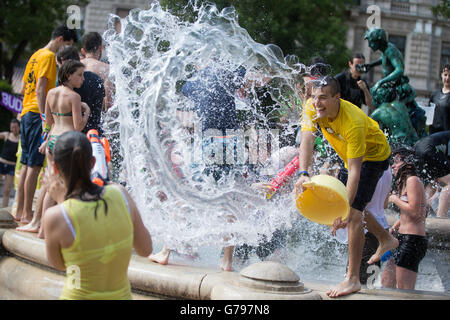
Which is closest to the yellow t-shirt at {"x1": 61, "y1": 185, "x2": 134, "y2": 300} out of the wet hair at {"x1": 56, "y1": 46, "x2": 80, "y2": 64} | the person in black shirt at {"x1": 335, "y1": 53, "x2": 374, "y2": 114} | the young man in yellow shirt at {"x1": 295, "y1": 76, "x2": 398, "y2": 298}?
the young man in yellow shirt at {"x1": 295, "y1": 76, "x2": 398, "y2": 298}

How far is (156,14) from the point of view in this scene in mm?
5188

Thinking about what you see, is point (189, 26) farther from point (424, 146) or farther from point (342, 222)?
point (424, 146)

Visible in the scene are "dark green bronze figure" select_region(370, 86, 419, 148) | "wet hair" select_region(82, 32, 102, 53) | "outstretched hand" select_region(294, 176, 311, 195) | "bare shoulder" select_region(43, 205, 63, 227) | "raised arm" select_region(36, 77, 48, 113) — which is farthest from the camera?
"dark green bronze figure" select_region(370, 86, 419, 148)

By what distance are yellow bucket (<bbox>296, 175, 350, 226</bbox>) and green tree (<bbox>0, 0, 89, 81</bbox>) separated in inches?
844

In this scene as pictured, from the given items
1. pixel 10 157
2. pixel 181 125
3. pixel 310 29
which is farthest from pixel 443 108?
pixel 310 29

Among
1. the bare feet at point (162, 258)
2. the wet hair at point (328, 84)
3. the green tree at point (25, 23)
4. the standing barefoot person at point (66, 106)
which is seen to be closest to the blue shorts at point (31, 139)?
the standing barefoot person at point (66, 106)

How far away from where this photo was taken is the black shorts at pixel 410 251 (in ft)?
17.0

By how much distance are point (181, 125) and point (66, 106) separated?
123cm

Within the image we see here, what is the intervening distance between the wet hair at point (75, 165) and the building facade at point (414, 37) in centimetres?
3448

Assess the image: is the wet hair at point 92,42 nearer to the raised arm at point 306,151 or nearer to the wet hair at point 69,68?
the wet hair at point 69,68

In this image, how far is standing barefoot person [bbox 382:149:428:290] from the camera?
5172 millimetres

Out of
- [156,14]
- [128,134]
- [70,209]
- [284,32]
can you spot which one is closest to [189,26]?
[156,14]

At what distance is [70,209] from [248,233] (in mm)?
2320

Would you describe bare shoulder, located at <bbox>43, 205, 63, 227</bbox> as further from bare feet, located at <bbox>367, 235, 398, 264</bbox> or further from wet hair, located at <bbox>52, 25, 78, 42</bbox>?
wet hair, located at <bbox>52, 25, 78, 42</bbox>
